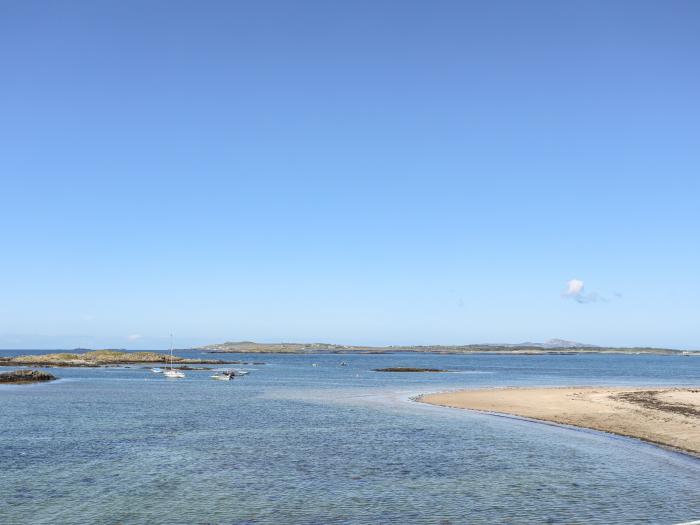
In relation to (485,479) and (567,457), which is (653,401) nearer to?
(567,457)

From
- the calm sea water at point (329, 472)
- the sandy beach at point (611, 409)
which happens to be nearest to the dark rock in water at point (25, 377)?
the calm sea water at point (329, 472)

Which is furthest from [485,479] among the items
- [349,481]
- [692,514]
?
[692,514]

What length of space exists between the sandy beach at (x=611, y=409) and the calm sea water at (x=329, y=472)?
2764 mm

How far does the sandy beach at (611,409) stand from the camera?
3888cm

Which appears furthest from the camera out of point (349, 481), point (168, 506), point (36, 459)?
point (36, 459)

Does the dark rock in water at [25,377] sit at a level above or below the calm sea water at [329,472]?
above

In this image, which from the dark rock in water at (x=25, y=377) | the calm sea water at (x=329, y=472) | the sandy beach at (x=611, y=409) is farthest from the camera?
the dark rock in water at (x=25, y=377)

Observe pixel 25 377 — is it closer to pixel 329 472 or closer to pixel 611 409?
pixel 329 472

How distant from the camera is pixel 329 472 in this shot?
29109 millimetres

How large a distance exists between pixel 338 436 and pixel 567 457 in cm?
1445

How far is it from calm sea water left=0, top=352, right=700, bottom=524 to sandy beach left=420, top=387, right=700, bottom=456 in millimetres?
2764

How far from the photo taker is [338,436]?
132ft

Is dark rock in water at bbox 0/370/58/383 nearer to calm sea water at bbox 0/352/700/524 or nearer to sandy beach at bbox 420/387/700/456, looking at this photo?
calm sea water at bbox 0/352/700/524

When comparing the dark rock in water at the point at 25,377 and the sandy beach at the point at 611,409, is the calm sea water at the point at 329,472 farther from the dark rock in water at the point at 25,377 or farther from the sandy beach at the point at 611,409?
the dark rock in water at the point at 25,377
